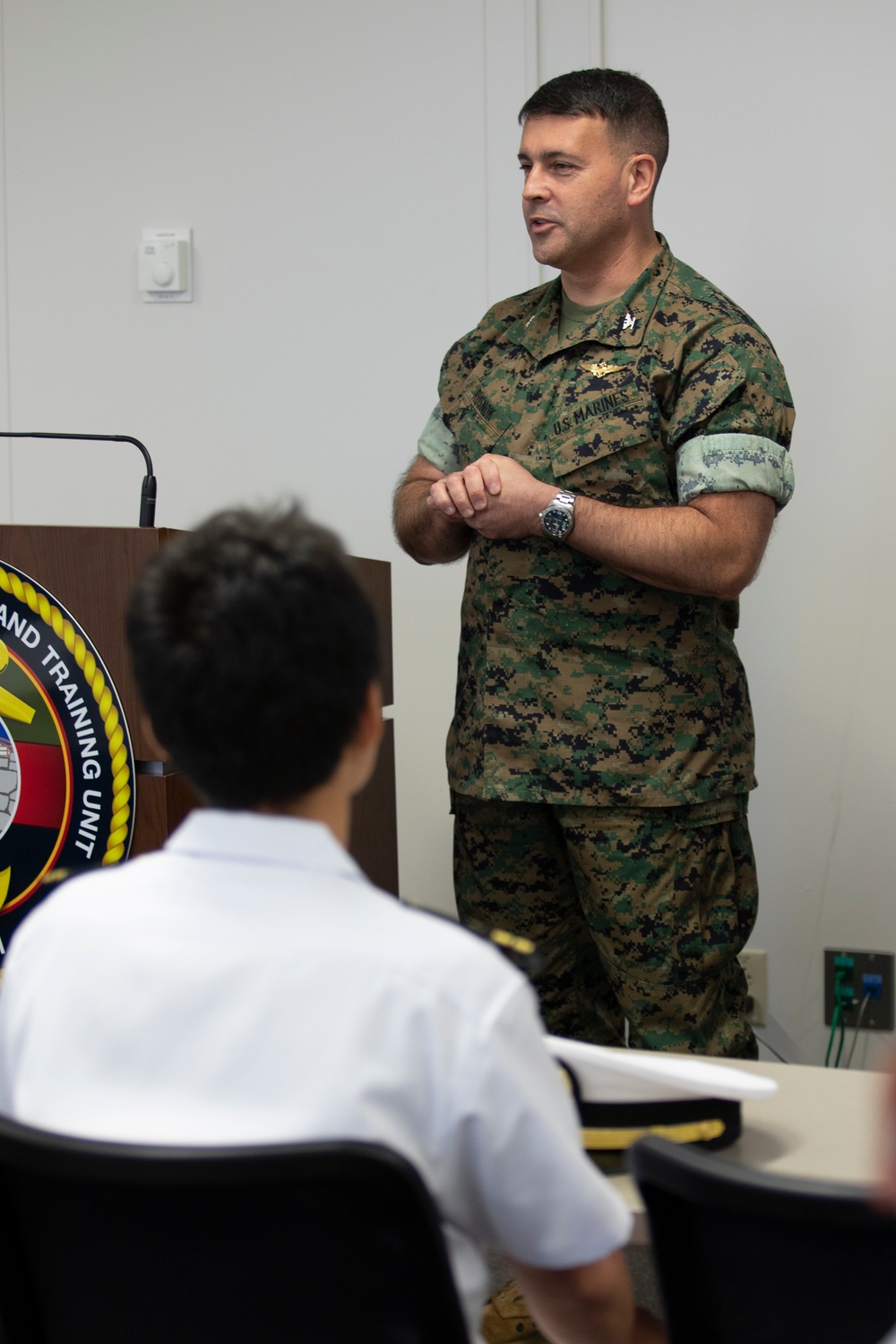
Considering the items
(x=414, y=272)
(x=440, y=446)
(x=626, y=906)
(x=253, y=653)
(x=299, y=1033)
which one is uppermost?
(x=414, y=272)

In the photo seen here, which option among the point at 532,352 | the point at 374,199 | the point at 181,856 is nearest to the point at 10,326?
the point at 374,199

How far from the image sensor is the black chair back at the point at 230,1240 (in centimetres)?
63

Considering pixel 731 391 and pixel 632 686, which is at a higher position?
pixel 731 391

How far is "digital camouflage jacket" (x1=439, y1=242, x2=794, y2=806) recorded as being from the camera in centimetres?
186

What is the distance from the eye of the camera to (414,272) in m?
2.72

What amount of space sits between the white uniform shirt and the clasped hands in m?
1.11

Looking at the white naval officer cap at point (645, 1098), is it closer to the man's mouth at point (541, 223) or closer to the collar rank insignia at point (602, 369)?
the collar rank insignia at point (602, 369)

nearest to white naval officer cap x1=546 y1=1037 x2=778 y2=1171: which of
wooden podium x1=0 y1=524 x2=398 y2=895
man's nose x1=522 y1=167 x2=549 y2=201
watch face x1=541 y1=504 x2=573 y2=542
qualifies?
wooden podium x1=0 y1=524 x2=398 y2=895

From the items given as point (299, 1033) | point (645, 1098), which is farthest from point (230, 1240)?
point (645, 1098)

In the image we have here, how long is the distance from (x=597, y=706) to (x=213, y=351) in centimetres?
143

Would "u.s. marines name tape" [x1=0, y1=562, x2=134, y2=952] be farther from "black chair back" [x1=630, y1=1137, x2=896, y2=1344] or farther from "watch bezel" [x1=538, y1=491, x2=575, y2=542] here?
"black chair back" [x1=630, y1=1137, x2=896, y2=1344]

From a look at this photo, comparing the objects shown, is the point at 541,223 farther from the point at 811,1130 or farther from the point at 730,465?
the point at 811,1130

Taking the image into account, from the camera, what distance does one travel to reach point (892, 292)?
8.02ft

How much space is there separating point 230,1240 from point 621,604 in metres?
1.33
